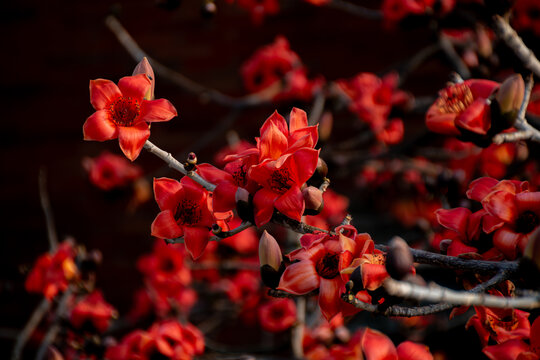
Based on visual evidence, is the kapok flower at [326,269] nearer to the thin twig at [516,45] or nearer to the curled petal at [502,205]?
the curled petal at [502,205]

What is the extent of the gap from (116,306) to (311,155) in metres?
2.04

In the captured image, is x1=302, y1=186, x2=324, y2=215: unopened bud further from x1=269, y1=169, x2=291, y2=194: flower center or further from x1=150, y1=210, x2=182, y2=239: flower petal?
x1=150, y1=210, x2=182, y2=239: flower petal

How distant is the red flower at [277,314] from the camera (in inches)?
42.2

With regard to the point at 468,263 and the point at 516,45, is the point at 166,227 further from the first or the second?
the point at 516,45

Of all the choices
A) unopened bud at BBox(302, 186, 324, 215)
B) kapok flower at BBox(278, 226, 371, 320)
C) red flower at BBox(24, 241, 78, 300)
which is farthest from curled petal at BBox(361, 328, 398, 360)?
red flower at BBox(24, 241, 78, 300)

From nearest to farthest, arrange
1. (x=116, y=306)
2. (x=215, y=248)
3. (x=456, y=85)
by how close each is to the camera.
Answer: (x=456, y=85), (x=215, y=248), (x=116, y=306)

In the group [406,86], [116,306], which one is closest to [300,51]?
[406,86]

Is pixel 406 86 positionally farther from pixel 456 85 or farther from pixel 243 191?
pixel 243 191

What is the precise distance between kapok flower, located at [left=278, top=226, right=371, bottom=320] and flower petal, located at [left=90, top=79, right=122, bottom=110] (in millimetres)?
292

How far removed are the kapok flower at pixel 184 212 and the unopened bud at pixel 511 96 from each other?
0.36 meters

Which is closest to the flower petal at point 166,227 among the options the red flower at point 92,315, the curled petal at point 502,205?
the curled petal at point 502,205

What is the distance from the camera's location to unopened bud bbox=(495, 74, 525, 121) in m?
0.46

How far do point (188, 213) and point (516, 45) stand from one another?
1.64ft

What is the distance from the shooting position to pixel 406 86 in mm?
1968
